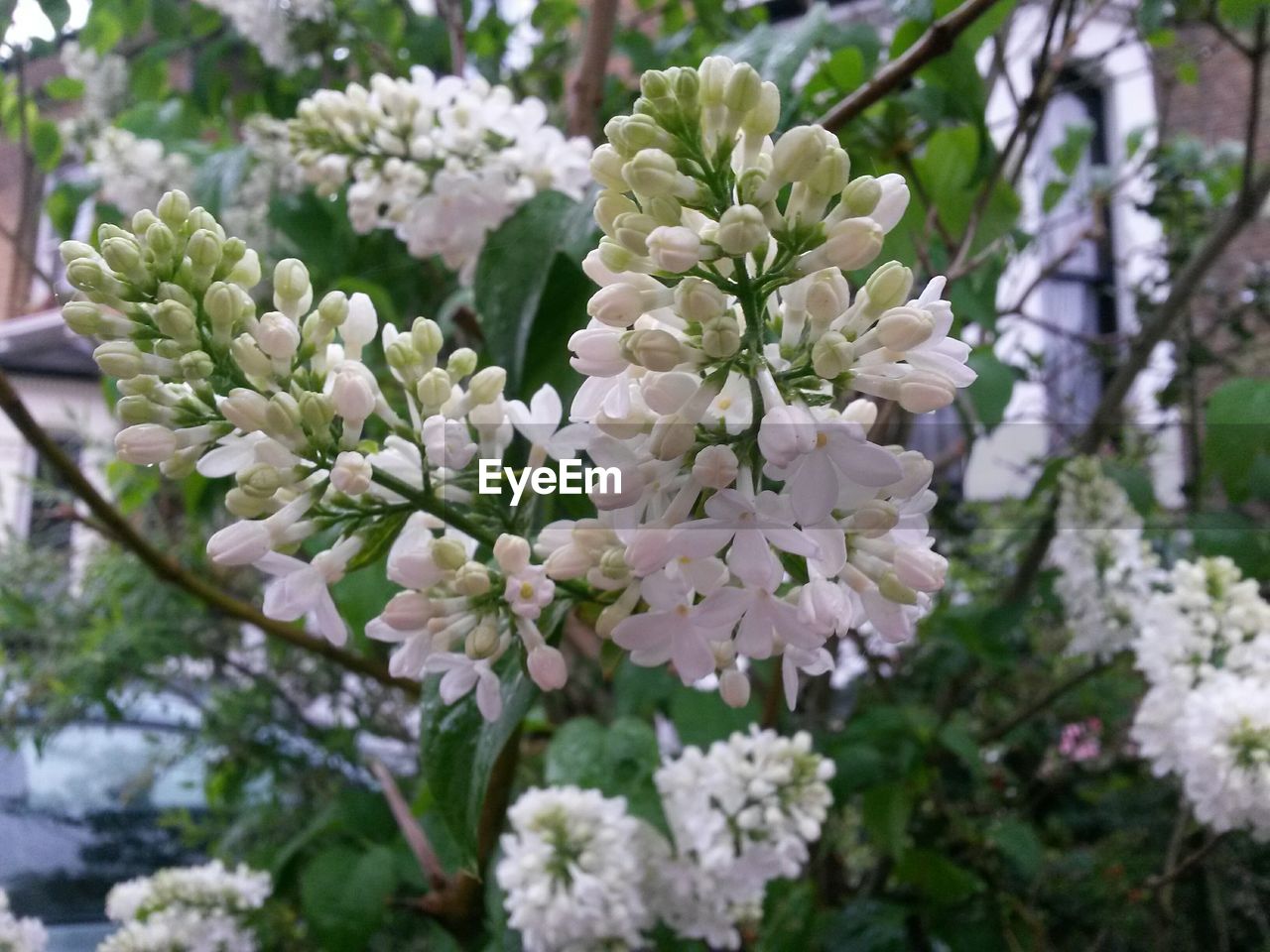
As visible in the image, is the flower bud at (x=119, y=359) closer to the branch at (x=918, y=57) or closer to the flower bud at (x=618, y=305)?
the flower bud at (x=618, y=305)

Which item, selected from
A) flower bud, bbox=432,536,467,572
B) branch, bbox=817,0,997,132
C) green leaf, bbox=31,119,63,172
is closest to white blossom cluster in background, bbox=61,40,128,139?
green leaf, bbox=31,119,63,172

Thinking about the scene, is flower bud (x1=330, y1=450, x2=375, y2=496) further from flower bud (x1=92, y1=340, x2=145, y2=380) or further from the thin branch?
the thin branch

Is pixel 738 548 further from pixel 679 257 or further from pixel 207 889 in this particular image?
pixel 207 889

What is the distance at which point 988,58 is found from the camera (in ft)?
2.67

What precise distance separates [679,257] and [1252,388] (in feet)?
1.77

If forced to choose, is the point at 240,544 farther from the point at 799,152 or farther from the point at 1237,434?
the point at 1237,434

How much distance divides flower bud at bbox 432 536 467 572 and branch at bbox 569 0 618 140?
1.74 feet

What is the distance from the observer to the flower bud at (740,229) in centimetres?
22

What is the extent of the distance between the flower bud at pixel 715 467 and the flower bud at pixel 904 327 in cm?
5

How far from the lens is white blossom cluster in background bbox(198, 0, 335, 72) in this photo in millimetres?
954

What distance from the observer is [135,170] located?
2.82ft

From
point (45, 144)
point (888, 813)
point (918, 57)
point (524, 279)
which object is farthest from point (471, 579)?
point (45, 144)

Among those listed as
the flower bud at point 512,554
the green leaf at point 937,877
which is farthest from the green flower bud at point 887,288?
the green leaf at point 937,877

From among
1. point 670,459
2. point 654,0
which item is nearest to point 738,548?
point 670,459
